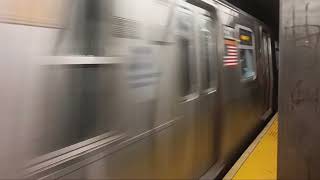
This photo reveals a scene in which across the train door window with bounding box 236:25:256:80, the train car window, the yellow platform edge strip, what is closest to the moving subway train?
the train car window

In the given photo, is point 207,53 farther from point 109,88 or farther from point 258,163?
point 109,88

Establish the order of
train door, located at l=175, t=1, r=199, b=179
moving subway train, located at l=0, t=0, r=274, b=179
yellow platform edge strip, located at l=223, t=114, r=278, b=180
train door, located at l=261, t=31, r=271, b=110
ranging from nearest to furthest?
moving subway train, located at l=0, t=0, r=274, b=179 < train door, located at l=175, t=1, r=199, b=179 < yellow platform edge strip, located at l=223, t=114, r=278, b=180 < train door, located at l=261, t=31, r=271, b=110

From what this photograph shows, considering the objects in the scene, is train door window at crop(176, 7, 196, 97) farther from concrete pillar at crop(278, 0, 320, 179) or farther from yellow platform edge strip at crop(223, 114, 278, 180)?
yellow platform edge strip at crop(223, 114, 278, 180)

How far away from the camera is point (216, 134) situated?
430 cm

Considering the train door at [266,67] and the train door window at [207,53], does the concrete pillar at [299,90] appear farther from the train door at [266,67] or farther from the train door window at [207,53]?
the train door at [266,67]

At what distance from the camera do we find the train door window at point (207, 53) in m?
3.73

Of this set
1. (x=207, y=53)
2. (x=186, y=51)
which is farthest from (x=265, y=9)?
(x=186, y=51)

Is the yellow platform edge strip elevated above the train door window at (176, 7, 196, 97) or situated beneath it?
situated beneath

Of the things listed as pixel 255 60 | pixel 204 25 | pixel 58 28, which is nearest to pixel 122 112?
pixel 58 28

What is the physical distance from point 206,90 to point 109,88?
2.00 m

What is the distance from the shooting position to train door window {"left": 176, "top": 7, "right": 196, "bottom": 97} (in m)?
3.09

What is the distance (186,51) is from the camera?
3.30m

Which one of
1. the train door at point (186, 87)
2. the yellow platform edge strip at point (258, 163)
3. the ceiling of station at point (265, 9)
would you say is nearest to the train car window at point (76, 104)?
the train door at point (186, 87)

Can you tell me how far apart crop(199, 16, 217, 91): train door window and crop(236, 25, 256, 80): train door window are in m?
1.19
